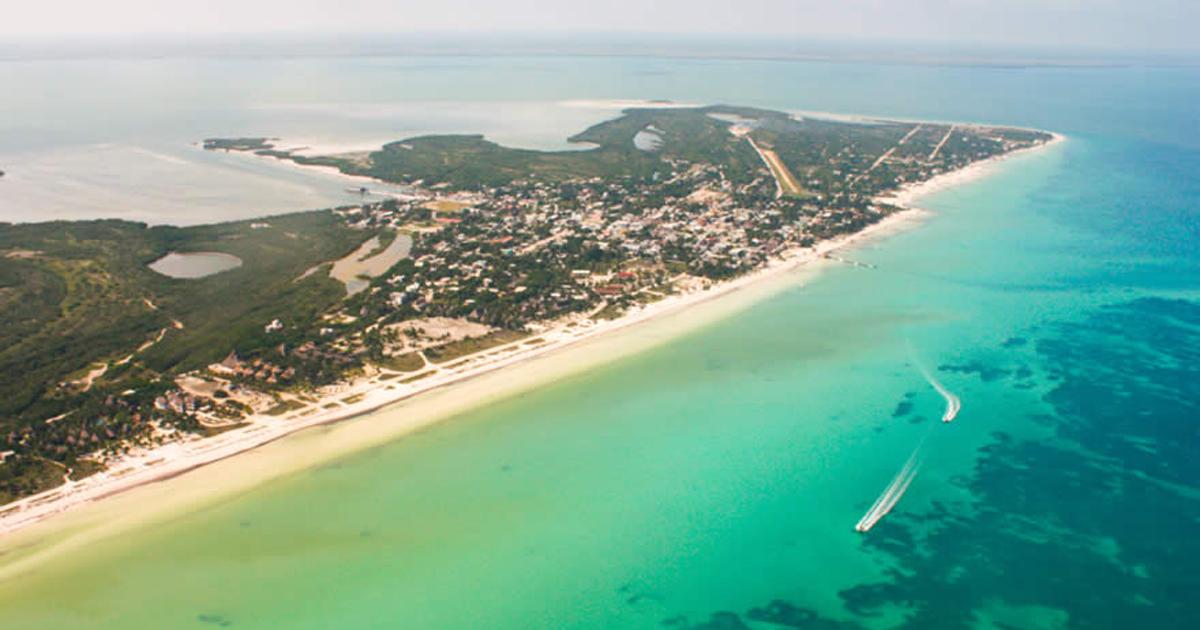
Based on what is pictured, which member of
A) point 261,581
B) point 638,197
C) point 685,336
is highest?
point 638,197

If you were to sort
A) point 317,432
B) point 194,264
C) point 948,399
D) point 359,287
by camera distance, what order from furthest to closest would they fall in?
point 194,264 → point 359,287 → point 948,399 → point 317,432

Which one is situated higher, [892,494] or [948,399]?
[948,399]

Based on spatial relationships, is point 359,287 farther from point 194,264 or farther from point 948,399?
point 948,399

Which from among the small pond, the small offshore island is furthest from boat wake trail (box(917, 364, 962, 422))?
the small pond

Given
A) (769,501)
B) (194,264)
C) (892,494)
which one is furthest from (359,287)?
(892,494)

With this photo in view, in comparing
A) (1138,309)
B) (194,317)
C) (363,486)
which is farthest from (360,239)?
(1138,309)

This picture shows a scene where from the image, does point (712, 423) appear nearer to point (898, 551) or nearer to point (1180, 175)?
point (898, 551)

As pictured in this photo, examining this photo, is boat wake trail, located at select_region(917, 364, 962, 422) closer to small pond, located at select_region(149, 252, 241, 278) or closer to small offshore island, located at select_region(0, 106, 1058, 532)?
small offshore island, located at select_region(0, 106, 1058, 532)
